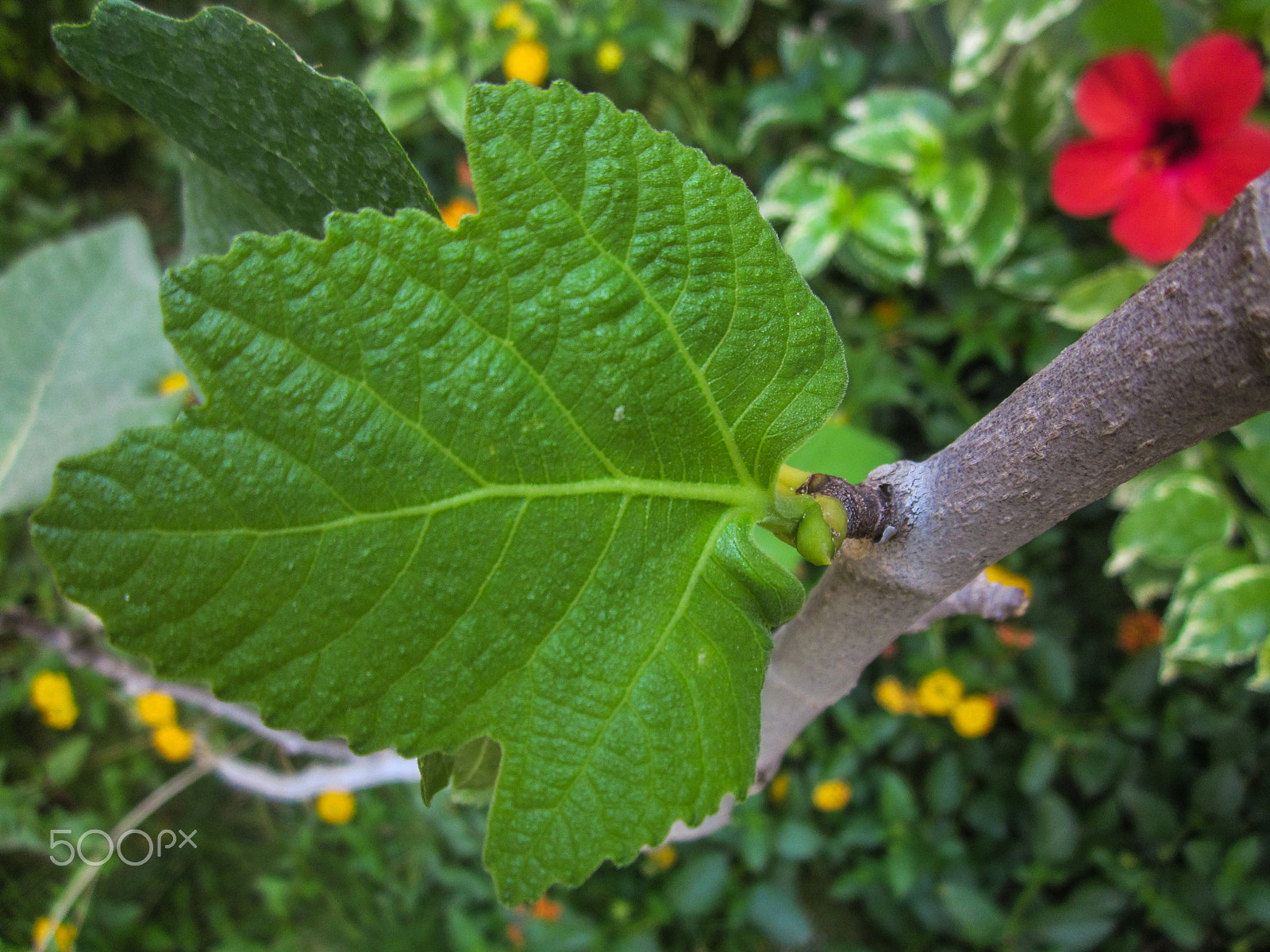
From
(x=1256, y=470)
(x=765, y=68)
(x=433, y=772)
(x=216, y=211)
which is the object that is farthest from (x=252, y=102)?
(x=765, y=68)

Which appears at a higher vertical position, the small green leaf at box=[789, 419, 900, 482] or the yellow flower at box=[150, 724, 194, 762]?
the small green leaf at box=[789, 419, 900, 482]

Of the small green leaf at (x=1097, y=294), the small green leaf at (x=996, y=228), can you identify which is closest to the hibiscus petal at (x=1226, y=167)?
the small green leaf at (x=1097, y=294)

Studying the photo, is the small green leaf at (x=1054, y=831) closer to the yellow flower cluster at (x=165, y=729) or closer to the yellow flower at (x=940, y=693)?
the yellow flower at (x=940, y=693)

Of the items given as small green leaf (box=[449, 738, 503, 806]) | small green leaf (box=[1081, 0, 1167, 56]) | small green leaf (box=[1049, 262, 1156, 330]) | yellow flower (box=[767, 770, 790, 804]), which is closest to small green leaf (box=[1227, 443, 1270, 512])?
small green leaf (box=[1049, 262, 1156, 330])

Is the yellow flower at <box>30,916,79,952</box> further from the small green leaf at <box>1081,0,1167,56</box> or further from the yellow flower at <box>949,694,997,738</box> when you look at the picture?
the small green leaf at <box>1081,0,1167,56</box>

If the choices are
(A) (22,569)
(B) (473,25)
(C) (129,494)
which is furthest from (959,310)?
(A) (22,569)

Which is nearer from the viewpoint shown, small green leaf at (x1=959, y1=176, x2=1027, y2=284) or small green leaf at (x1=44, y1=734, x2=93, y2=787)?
small green leaf at (x1=959, y1=176, x2=1027, y2=284)
